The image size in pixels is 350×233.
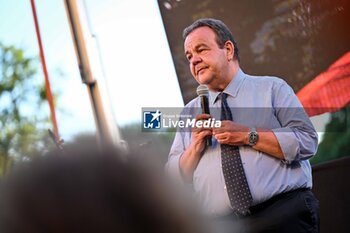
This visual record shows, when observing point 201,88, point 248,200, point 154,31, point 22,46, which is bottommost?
point 248,200

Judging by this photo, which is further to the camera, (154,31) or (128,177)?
(154,31)

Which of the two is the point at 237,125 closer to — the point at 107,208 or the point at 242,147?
the point at 242,147

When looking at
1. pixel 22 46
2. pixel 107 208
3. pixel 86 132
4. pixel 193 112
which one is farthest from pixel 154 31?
pixel 107 208

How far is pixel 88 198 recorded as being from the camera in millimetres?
435

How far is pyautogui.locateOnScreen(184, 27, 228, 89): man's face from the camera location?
188 cm

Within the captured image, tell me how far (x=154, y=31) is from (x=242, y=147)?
705 millimetres

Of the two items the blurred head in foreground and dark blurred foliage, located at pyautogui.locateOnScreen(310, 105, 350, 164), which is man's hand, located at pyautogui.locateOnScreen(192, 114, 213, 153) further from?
the blurred head in foreground

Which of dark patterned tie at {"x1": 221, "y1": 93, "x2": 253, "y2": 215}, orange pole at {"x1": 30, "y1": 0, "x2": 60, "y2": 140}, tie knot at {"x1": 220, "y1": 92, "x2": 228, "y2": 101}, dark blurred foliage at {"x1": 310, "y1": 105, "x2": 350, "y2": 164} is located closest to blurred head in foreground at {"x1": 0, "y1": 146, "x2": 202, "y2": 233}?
dark patterned tie at {"x1": 221, "y1": 93, "x2": 253, "y2": 215}

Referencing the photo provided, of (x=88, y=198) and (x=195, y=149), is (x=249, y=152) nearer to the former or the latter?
(x=195, y=149)

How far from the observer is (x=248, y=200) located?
1693 millimetres

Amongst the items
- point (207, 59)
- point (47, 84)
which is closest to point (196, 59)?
point (207, 59)

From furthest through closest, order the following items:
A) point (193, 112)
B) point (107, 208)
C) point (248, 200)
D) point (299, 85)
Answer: point (299, 85) → point (193, 112) → point (248, 200) → point (107, 208)

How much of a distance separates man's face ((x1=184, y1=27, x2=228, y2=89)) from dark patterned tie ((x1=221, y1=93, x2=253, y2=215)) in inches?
10.3

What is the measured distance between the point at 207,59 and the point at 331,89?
22.6 inches
